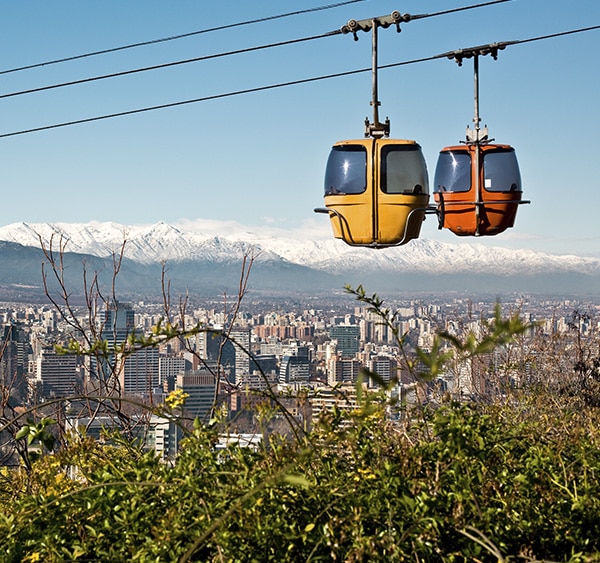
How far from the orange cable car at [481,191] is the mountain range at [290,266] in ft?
121

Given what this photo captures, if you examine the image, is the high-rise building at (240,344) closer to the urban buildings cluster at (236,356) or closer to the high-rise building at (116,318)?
the urban buildings cluster at (236,356)

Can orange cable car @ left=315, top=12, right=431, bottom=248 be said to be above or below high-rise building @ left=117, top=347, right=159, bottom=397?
above

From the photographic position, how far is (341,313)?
48906mm

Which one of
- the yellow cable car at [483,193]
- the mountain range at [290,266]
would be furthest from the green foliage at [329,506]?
the mountain range at [290,266]

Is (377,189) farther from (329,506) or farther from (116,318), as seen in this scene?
(329,506)

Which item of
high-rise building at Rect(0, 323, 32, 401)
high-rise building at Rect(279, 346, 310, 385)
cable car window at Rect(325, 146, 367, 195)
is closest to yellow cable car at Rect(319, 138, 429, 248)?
cable car window at Rect(325, 146, 367, 195)

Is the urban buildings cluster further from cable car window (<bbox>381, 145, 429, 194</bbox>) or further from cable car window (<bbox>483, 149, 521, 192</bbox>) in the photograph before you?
cable car window (<bbox>483, 149, 521, 192</bbox>)

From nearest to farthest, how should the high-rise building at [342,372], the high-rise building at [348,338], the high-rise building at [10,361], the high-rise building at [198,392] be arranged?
the high-rise building at [342,372], the high-rise building at [198,392], the high-rise building at [10,361], the high-rise building at [348,338]

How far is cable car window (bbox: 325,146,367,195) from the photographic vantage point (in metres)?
4.08

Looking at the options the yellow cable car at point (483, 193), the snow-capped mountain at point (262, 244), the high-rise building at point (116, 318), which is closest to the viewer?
the high-rise building at point (116, 318)

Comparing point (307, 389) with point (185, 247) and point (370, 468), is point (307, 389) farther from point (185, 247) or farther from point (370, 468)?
point (185, 247)

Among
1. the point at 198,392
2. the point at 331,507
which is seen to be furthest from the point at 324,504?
the point at 198,392

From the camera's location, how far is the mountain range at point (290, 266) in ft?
206

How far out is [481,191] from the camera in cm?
469
